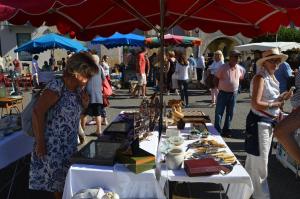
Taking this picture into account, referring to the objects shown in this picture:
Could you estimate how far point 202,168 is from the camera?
2.57 m

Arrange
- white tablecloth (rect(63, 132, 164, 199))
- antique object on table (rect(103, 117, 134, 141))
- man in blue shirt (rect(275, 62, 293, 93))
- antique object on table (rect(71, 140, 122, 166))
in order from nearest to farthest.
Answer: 1. white tablecloth (rect(63, 132, 164, 199))
2. antique object on table (rect(71, 140, 122, 166))
3. antique object on table (rect(103, 117, 134, 141))
4. man in blue shirt (rect(275, 62, 293, 93))

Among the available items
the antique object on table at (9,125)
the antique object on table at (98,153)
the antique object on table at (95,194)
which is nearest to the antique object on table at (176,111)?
the antique object on table at (98,153)

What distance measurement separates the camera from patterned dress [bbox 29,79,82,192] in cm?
295

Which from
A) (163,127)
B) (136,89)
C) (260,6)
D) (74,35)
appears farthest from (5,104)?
(136,89)

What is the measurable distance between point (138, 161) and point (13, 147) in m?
1.77

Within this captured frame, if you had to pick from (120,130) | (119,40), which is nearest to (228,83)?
(120,130)

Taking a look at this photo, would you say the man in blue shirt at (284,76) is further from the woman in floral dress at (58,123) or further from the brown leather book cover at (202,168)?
the woman in floral dress at (58,123)

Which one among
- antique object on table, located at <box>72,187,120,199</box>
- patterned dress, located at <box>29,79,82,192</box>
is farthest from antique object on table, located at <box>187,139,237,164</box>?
patterned dress, located at <box>29,79,82,192</box>

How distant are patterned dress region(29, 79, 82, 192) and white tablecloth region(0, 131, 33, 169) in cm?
66

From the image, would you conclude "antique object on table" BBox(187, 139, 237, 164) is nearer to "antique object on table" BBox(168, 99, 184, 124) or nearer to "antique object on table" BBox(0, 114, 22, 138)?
"antique object on table" BBox(168, 99, 184, 124)

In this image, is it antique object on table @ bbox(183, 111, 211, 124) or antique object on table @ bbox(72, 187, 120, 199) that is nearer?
antique object on table @ bbox(72, 187, 120, 199)

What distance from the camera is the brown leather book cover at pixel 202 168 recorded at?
256 cm

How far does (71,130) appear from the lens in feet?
9.93

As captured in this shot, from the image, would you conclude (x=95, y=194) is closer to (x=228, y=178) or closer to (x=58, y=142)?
(x=58, y=142)
